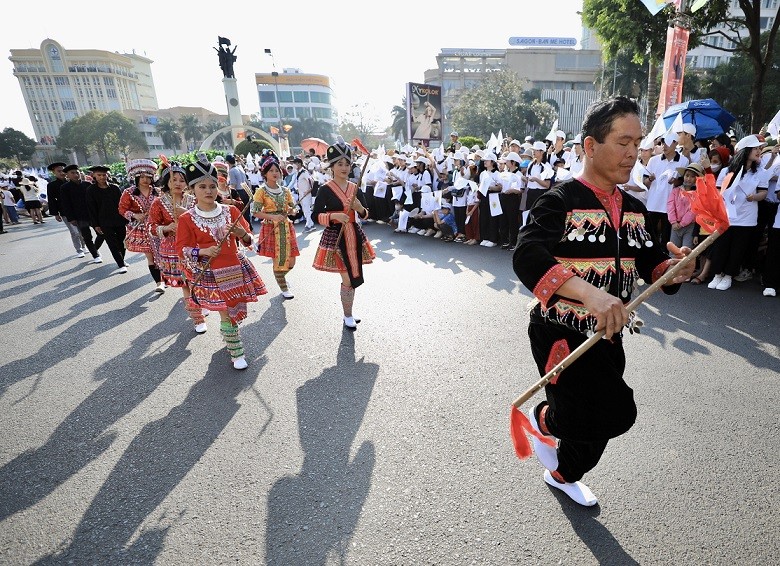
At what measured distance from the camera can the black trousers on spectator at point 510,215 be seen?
28.0ft

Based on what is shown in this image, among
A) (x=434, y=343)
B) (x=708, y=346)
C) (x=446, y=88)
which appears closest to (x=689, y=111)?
(x=708, y=346)

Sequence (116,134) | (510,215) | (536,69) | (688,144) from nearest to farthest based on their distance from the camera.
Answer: (688,144) → (510,215) → (116,134) → (536,69)

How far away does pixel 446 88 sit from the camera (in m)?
71.4

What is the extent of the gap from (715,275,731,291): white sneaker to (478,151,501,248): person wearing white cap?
3.98 meters

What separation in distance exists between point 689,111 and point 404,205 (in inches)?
256

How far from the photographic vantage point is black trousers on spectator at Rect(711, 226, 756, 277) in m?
5.73

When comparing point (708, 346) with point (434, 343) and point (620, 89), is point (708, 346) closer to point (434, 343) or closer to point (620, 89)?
point (434, 343)

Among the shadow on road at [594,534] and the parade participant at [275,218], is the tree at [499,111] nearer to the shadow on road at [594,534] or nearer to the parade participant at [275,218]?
the parade participant at [275,218]

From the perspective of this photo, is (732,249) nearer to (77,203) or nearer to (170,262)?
(170,262)

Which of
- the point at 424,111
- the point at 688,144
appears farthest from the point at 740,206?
the point at 424,111

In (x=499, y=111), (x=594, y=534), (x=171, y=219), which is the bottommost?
(x=594, y=534)

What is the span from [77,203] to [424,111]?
19162 mm

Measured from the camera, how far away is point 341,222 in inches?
180

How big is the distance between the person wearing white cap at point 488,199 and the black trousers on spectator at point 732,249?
3.79 meters
